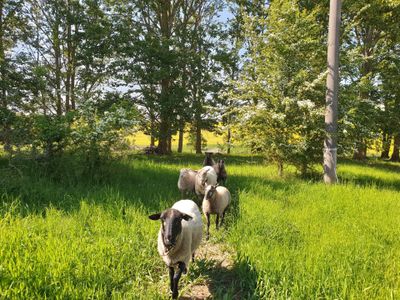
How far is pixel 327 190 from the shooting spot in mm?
8898

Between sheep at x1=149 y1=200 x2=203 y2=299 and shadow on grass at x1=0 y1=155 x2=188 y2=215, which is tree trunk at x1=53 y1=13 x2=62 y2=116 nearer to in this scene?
shadow on grass at x1=0 y1=155 x2=188 y2=215

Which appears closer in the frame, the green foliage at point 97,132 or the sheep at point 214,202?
the sheep at point 214,202

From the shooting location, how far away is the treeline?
991 cm

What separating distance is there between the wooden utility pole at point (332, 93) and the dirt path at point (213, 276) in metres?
6.38

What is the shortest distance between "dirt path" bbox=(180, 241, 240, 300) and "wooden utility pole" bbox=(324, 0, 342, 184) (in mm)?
6380

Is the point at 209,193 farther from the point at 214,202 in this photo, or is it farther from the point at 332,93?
the point at 332,93

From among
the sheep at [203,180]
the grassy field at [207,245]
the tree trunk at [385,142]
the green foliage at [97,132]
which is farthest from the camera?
the tree trunk at [385,142]

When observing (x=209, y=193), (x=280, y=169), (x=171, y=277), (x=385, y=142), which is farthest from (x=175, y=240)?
(x=385, y=142)

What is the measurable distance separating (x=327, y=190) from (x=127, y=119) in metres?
6.10

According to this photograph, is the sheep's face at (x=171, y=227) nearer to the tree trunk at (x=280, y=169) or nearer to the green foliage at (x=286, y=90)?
the green foliage at (x=286, y=90)

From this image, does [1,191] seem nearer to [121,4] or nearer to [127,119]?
[127,119]

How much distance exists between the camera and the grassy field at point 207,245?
12.1 ft

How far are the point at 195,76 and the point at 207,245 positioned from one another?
14983 mm

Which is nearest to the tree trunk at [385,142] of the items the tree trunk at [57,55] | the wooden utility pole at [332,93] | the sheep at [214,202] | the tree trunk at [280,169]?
the wooden utility pole at [332,93]
